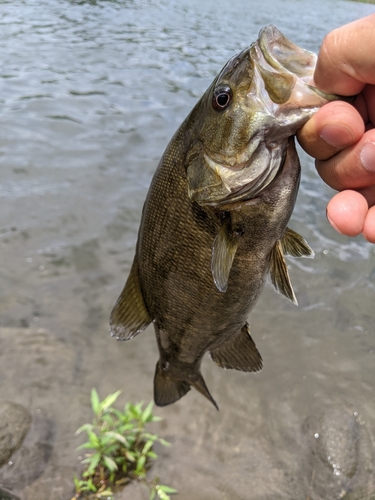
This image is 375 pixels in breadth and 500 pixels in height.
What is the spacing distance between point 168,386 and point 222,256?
142 cm

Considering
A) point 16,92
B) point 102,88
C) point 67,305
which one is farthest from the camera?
point 102,88

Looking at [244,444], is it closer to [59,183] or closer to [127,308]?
[127,308]

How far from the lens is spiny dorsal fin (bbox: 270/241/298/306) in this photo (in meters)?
2.03

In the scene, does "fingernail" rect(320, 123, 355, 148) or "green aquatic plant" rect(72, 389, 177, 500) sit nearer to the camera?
"fingernail" rect(320, 123, 355, 148)

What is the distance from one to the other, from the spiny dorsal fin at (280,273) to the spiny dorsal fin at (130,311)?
80 cm

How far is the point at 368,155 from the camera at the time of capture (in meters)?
1.56

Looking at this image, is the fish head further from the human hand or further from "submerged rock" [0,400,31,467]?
"submerged rock" [0,400,31,467]

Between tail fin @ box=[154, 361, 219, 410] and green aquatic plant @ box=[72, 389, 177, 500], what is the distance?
18.4 inches

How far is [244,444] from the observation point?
3.80 meters

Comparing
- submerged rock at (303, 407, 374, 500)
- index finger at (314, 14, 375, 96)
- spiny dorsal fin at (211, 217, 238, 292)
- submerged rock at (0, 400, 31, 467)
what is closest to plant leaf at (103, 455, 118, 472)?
Answer: submerged rock at (0, 400, 31, 467)

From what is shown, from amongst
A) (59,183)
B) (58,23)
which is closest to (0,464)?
(59,183)

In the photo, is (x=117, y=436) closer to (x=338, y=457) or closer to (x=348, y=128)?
(x=338, y=457)

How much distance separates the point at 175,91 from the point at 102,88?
1.72 meters

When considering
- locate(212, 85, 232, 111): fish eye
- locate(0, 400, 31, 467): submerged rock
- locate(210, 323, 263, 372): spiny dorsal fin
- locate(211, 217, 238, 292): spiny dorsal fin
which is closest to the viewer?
locate(212, 85, 232, 111): fish eye
